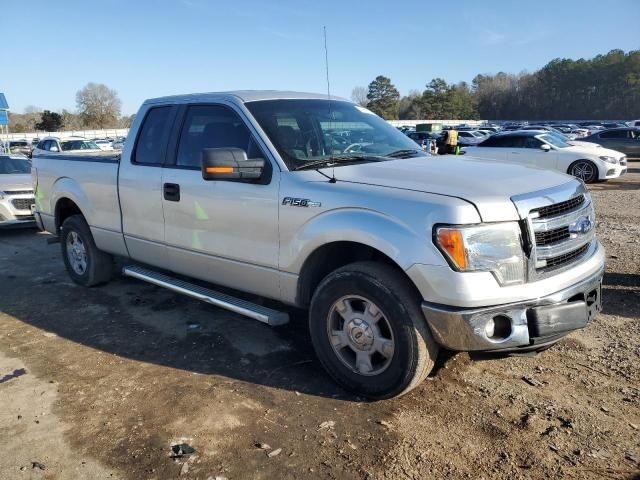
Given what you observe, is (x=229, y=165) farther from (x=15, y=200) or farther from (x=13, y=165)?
(x=13, y=165)

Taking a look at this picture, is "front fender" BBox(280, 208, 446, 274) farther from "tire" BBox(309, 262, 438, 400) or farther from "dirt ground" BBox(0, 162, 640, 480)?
"dirt ground" BBox(0, 162, 640, 480)

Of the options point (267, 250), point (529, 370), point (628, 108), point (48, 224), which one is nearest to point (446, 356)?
point (529, 370)

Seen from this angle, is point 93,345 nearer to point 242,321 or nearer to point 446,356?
point 242,321

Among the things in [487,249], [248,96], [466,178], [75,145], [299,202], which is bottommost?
[487,249]

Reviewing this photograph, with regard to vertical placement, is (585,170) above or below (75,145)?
below

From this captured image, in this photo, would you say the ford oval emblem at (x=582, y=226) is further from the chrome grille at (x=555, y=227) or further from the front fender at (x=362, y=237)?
the front fender at (x=362, y=237)

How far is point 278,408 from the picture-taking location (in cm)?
332

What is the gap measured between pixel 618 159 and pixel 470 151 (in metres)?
4.17

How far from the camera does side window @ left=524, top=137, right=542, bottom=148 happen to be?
15289 mm

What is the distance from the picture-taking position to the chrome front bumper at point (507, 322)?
9.40 feet

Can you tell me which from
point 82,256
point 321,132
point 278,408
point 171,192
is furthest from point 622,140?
point 278,408

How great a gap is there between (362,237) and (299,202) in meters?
0.57

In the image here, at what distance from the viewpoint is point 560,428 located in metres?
2.98

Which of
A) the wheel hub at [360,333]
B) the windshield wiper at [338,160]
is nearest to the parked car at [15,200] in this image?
the windshield wiper at [338,160]
